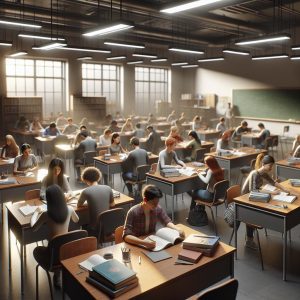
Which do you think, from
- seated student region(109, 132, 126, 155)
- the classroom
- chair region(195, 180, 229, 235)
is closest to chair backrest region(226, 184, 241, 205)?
the classroom

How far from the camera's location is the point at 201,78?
66.0 ft

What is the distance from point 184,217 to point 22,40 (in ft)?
38.1

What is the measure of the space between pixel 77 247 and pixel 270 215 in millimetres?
2555

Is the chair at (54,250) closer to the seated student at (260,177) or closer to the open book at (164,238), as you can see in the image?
the open book at (164,238)

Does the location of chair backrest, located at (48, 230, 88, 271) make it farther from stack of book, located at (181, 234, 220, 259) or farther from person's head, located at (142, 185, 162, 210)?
stack of book, located at (181, 234, 220, 259)

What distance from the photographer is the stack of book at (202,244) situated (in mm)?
3340

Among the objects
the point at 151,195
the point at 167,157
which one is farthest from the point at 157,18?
the point at 151,195

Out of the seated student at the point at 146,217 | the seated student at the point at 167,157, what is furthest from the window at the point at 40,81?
the seated student at the point at 146,217

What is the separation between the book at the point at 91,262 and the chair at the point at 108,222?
1.15 metres

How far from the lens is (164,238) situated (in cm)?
366

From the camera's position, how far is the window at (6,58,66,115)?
15.4m

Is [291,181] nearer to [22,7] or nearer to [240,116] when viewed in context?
[22,7]

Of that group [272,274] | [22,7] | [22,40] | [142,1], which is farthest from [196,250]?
[22,40]

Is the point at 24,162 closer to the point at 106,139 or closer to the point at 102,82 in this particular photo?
the point at 106,139
